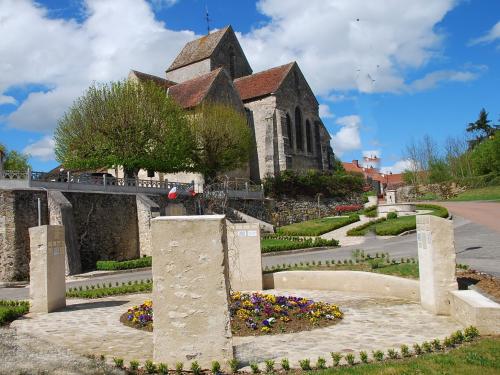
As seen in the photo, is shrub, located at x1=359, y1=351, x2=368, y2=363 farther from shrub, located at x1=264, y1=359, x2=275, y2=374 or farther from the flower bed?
the flower bed

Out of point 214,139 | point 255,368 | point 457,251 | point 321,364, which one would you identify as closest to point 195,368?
point 255,368

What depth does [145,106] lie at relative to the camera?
→ 3152 cm

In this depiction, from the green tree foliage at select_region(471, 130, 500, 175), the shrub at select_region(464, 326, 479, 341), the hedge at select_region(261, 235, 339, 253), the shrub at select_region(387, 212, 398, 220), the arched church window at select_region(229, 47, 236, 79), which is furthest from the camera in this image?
the green tree foliage at select_region(471, 130, 500, 175)

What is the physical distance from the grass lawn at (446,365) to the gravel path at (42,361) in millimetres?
2724

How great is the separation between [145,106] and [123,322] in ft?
78.9

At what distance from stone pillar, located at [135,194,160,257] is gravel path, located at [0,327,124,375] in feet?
62.0

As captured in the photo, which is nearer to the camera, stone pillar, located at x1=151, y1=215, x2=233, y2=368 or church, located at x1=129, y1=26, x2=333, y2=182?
stone pillar, located at x1=151, y1=215, x2=233, y2=368

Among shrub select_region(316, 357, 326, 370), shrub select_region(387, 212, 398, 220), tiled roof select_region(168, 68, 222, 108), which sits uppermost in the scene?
tiled roof select_region(168, 68, 222, 108)

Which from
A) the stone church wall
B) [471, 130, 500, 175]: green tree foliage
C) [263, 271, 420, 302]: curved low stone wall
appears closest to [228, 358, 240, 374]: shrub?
[263, 271, 420, 302]: curved low stone wall

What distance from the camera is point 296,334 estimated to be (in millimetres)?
7840

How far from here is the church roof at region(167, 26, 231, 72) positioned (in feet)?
157

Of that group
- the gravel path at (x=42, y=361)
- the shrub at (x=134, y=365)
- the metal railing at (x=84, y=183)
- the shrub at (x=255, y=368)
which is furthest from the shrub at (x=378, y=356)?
the metal railing at (x=84, y=183)

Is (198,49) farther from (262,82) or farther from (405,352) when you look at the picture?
(405,352)

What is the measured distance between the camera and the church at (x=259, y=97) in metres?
41.0
